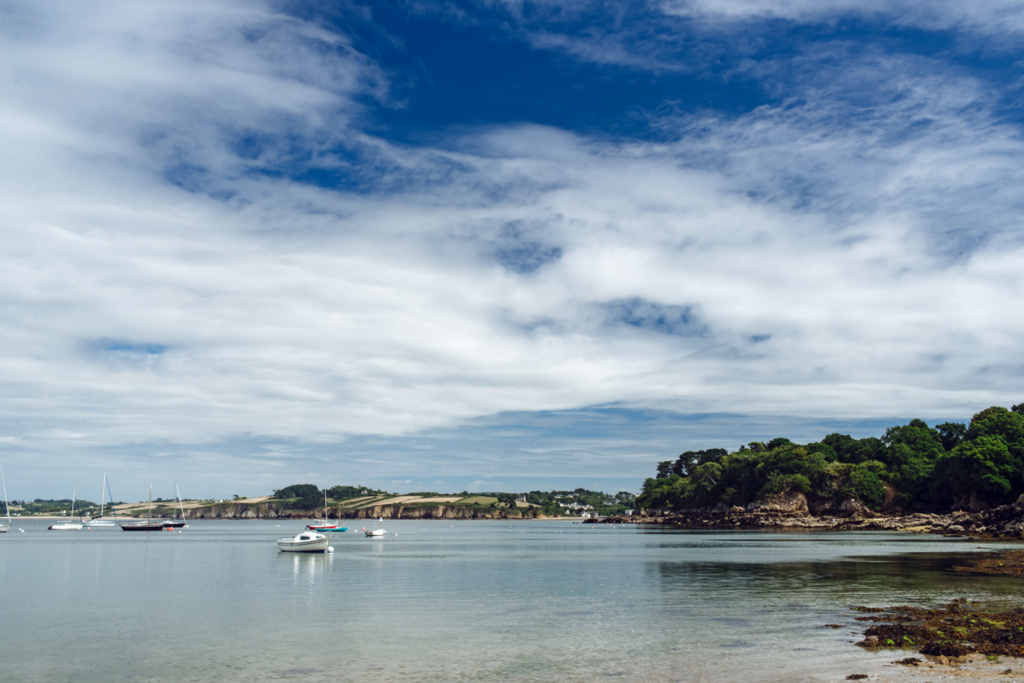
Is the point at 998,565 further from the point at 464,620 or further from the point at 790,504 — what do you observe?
the point at 790,504

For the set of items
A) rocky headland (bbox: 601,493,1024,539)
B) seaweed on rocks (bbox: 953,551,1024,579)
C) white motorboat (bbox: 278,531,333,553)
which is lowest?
rocky headland (bbox: 601,493,1024,539)

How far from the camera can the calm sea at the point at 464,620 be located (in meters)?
26.6

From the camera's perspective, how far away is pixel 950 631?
29469 millimetres

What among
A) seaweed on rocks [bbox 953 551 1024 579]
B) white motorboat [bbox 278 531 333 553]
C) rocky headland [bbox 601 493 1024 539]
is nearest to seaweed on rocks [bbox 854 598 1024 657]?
seaweed on rocks [bbox 953 551 1024 579]

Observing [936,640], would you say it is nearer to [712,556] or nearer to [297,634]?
[297,634]

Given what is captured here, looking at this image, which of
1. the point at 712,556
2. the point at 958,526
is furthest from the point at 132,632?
the point at 958,526

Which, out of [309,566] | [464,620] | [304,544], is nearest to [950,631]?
[464,620]

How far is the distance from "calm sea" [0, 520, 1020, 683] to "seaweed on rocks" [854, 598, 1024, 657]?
1651 millimetres

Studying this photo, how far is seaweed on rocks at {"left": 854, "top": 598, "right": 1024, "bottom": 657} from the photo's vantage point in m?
26.3

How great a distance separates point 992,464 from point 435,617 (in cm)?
13289

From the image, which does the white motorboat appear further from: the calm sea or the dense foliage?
the dense foliage

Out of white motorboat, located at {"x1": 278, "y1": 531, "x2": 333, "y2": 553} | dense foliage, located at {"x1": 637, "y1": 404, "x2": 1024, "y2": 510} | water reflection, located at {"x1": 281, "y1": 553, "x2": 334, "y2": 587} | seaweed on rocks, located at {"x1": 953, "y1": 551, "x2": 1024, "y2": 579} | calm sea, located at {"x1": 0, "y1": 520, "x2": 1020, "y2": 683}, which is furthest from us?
dense foliage, located at {"x1": 637, "y1": 404, "x2": 1024, "y2": 510}

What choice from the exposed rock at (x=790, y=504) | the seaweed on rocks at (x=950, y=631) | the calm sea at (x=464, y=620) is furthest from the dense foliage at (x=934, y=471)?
the seaweed on rocks at (x=950, y=631)

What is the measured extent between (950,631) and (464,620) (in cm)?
2298
